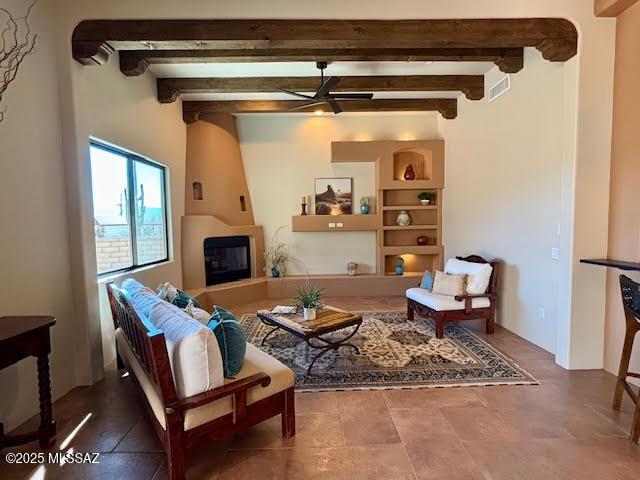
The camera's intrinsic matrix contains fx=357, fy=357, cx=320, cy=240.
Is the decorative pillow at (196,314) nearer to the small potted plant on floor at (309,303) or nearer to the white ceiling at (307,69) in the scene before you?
the small potted plant on floor at (309,303)

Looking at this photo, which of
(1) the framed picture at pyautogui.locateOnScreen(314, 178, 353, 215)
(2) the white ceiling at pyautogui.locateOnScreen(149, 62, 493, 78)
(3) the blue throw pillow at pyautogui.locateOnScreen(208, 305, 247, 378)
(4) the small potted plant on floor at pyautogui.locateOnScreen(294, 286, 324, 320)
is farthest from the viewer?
(1) the framed picture at pyautogui.locateOnScreen(314, 178, 353, 215)

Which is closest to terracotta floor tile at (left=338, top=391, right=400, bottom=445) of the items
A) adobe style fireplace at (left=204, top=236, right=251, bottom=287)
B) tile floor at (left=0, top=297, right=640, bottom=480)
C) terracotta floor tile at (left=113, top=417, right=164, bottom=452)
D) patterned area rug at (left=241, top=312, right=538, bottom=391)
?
tile floor at (left=0, top=297, right=640, bottom=480)

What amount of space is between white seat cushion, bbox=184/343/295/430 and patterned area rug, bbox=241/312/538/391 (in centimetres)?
76

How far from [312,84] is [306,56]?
1.02 m

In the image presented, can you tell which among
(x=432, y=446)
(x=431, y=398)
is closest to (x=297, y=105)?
(x=431, y=398)

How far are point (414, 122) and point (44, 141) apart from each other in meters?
5.79

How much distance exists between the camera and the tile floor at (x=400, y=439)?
2.06 meters

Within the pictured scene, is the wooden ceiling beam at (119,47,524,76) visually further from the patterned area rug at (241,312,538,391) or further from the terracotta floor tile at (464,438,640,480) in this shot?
the terracotta floor tile at (464,438,640,480)

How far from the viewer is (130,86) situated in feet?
13.6

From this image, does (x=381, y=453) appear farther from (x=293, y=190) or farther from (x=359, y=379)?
(x=293, y=190)

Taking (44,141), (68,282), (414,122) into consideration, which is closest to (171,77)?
(44,141)

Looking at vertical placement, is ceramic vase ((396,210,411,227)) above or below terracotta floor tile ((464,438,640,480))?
above

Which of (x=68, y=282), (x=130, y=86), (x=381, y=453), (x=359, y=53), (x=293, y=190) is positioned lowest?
(x=381, y=453)

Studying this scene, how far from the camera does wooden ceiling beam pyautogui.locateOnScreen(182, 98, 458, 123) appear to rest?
227 inches
